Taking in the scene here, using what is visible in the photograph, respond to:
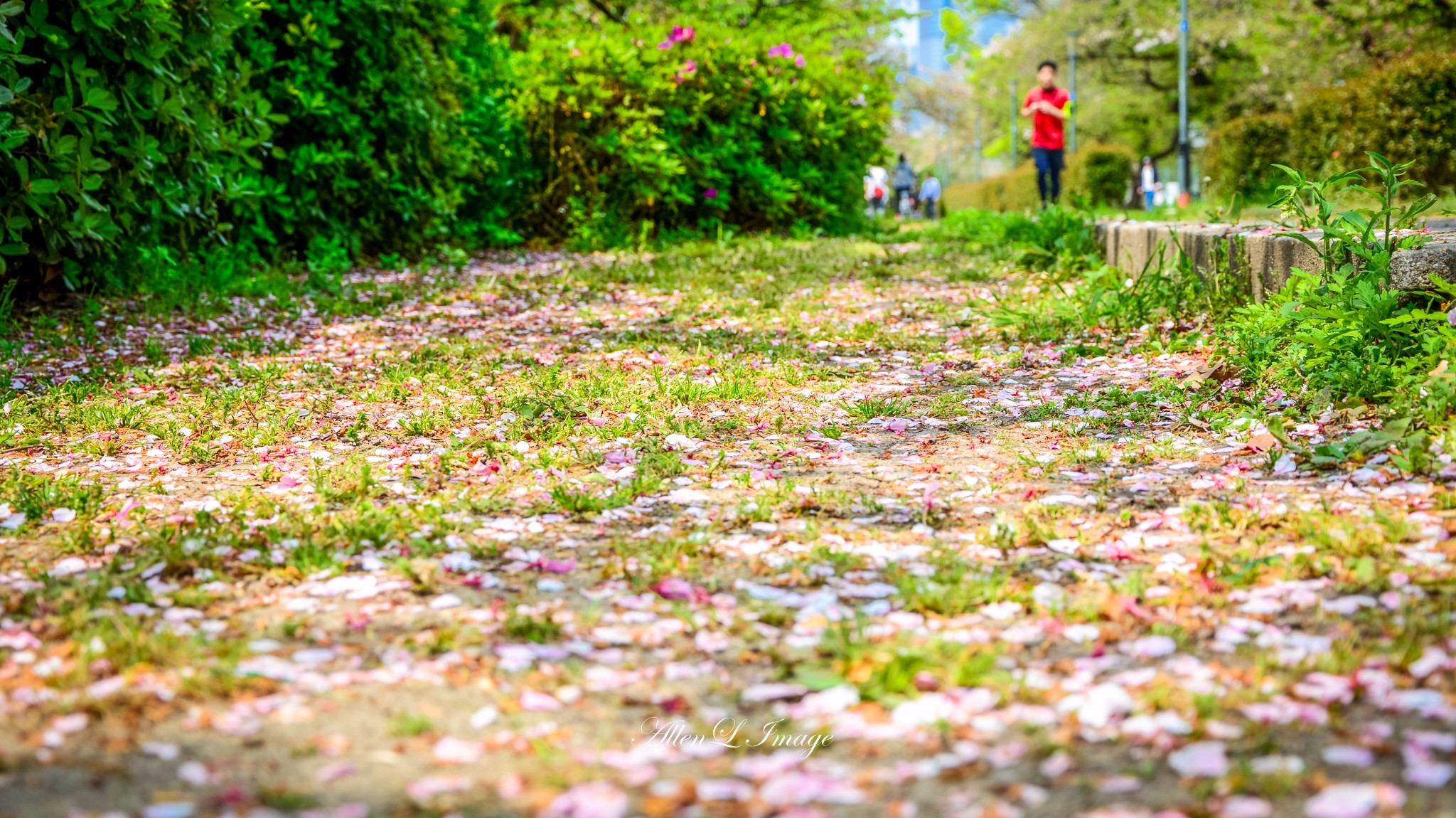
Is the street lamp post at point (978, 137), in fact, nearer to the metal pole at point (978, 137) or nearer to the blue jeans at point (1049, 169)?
the metal pole at point (978, 137)

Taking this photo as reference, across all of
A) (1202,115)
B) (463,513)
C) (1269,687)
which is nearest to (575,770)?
(1269,687)

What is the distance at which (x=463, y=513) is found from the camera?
319 cm

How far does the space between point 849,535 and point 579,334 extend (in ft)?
11.3

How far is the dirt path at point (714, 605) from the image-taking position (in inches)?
71.2

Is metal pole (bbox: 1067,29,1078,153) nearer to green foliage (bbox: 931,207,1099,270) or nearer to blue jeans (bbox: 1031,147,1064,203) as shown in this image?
blue jeans (bbox: 1031,147,1064,203)

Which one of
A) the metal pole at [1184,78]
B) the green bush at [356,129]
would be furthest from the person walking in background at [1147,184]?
the green bush at [356,129]

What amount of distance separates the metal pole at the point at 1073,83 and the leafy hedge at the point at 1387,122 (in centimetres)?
1588

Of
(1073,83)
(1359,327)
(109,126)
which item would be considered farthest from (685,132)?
(1073,83)

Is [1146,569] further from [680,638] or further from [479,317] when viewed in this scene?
[479,317]

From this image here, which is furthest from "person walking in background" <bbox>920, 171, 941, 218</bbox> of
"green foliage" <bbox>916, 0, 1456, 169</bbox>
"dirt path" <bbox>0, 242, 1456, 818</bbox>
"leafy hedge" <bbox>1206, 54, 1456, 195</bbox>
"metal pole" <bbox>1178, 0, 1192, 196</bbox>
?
"dirt path" <bbox>0, 242, 1456, 818</bbox>

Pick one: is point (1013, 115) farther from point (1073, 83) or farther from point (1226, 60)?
point (1226, 60)

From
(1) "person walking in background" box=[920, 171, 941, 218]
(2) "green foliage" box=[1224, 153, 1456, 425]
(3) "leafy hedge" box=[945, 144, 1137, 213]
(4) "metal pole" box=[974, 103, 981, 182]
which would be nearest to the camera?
(2) "green foliage" box=[1224, 153, 1456, 425]

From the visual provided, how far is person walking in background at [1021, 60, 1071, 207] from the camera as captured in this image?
11414 millimetres

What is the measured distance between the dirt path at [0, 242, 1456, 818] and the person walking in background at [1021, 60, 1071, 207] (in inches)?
286
